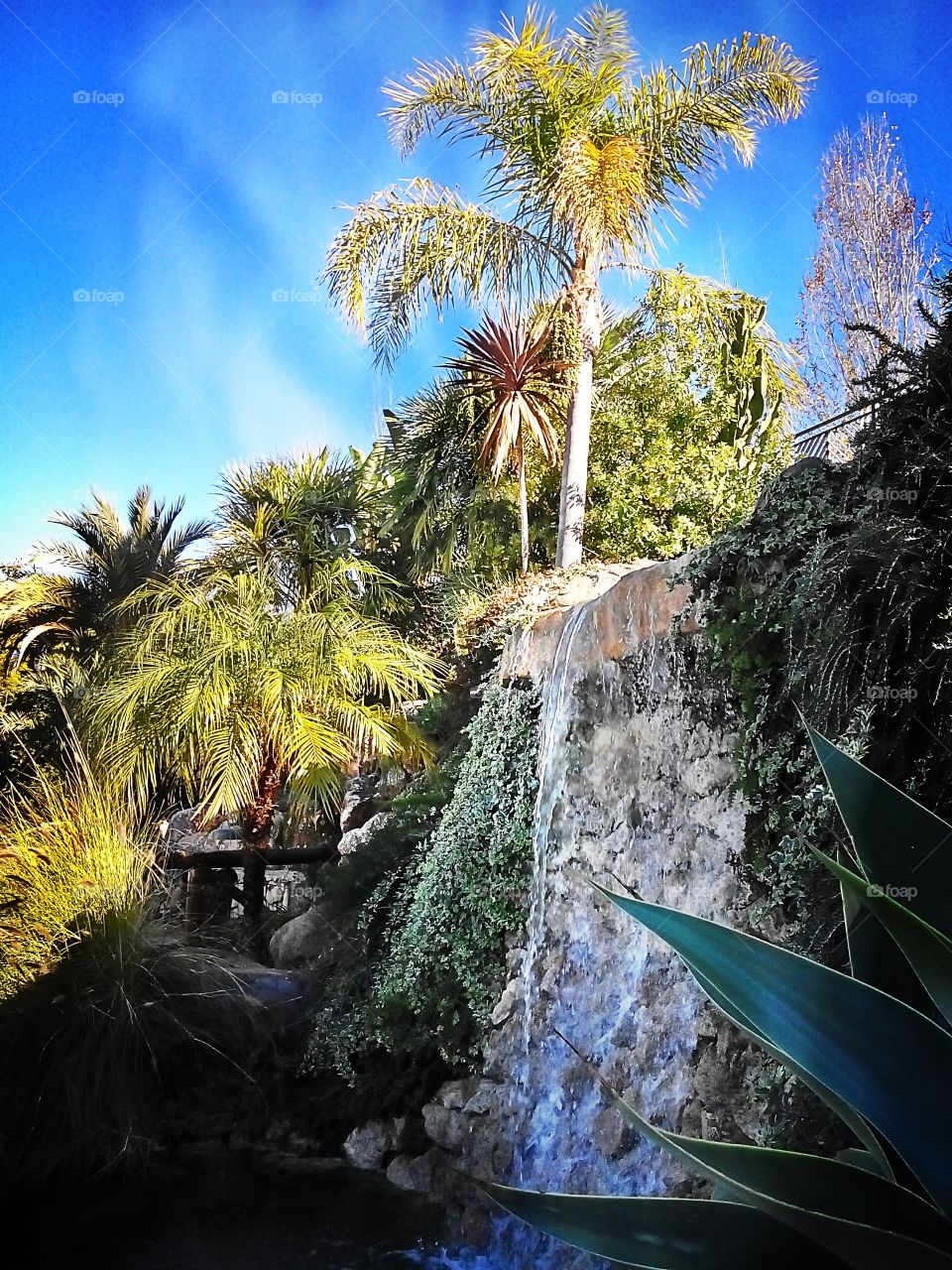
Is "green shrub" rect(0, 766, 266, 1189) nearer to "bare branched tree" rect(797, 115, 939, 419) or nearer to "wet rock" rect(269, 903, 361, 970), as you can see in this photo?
"wet rock" rect(269, 903, 361, 970)

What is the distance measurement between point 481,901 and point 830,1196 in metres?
5.24

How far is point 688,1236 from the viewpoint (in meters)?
0.87

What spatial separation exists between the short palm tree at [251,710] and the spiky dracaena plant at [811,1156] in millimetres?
7245

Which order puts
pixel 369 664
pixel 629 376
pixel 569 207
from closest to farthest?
pixel 369 664, pixel 569 207, pixel 629 376

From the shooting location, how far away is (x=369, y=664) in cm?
862

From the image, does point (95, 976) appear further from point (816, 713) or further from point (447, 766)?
point (816, 713)

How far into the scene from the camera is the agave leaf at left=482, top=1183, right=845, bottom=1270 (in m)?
0.86

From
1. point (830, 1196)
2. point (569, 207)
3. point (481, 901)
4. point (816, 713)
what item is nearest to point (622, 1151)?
point (481, 901)

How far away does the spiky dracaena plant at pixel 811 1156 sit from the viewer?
854 mm

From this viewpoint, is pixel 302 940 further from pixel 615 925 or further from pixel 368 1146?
pixel 615 925

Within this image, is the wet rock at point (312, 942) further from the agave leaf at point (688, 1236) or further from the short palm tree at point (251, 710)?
the agave leaf at point (688, 1236)

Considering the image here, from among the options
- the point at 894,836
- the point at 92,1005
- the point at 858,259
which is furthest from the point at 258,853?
the point at 858,259

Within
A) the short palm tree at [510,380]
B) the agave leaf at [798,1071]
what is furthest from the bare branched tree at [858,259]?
the agave leaf at [798,1071]

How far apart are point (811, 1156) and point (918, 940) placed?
0.22 metres
